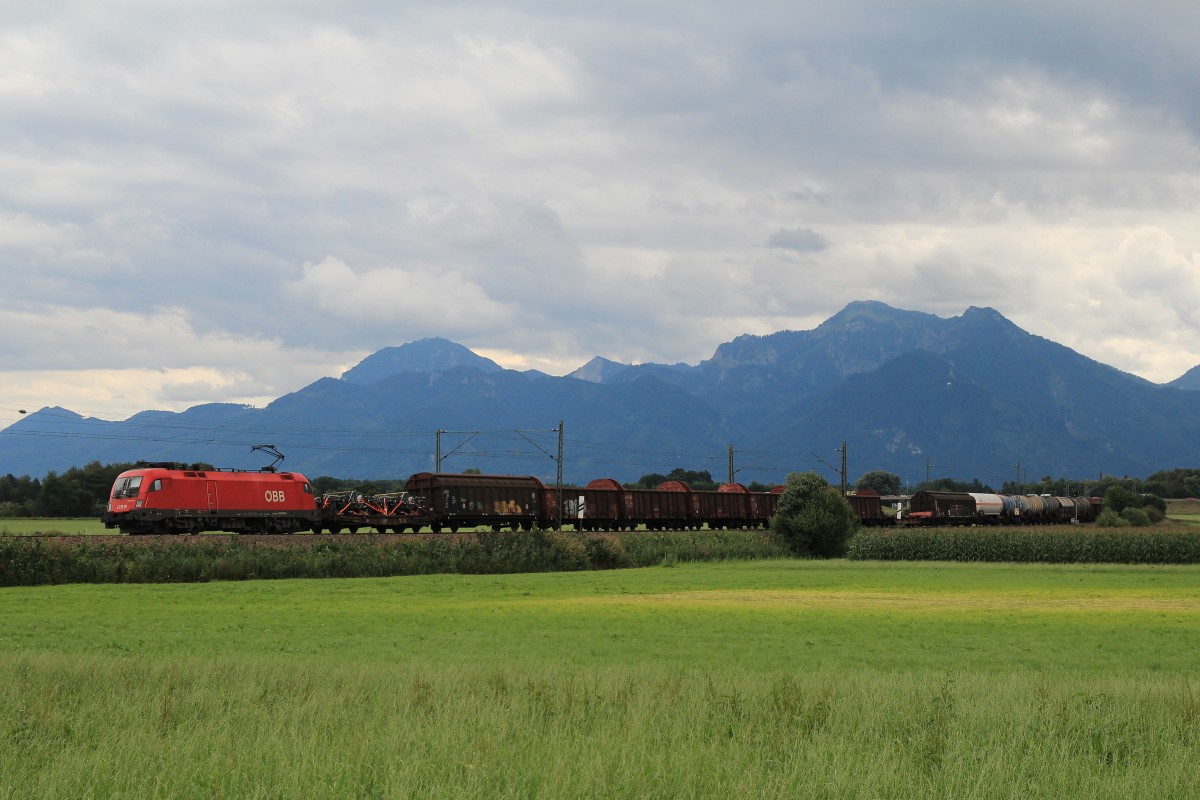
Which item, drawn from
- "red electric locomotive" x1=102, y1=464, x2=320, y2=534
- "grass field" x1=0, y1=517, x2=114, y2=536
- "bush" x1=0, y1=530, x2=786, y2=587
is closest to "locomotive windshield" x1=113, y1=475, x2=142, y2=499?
"red electric locomotive" x1=102, y1=464, x2=320, y2=534

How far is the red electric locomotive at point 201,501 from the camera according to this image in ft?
209

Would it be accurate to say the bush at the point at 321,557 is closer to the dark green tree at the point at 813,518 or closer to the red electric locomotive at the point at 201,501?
the dark green tree at the point at 813,518

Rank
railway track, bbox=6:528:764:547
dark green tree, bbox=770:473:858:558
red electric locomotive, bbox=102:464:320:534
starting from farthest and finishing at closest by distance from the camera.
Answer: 1. dark green tree, bbox=770:473:858:558
2. red electric locomotive, bbox=102:464:320:534
3. railway track, bbox=6:528:764:547

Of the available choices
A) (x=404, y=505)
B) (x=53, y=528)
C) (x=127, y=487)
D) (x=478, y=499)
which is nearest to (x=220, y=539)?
(x=127, y=487)

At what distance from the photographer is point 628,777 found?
12789 millimetres

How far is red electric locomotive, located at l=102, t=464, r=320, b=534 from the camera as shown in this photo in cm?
6359

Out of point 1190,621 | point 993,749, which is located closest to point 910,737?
point 993,749

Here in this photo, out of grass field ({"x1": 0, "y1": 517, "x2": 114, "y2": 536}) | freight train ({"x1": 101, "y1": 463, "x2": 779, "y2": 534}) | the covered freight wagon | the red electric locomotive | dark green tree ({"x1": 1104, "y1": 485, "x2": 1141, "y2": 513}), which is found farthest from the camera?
dark green tree ({"x1": 1104, "y1": 485, "x2": 1141, "y2": 513})

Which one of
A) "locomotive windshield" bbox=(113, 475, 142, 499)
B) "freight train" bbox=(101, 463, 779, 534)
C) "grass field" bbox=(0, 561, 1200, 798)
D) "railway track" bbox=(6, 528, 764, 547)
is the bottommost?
"grass field" bbox=(0, 561, 1200, 798)

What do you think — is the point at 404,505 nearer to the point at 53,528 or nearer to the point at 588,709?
the point at 53,528

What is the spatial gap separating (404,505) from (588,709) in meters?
62.0

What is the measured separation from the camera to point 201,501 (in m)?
64.9

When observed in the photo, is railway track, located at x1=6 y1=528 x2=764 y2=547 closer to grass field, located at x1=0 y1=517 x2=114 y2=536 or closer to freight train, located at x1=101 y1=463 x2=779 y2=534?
grass field, located at x1=0 y1=517 x2=114 y2=536

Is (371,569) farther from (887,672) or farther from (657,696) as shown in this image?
(657,696)
